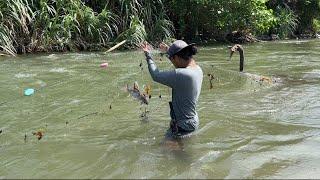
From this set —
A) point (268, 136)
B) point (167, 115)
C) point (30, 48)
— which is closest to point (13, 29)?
point (30, 48)

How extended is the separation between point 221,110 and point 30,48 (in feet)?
29.8

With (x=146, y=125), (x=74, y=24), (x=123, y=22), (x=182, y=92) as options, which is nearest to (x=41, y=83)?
(x=146, y=125)

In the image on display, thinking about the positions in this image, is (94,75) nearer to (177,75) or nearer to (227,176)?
(177,75)

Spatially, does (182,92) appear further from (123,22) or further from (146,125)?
(123,22)

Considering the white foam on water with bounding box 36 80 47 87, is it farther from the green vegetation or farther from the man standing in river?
the man standing in river

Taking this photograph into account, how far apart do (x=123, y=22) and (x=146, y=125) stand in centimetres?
1119

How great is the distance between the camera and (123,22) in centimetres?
1853

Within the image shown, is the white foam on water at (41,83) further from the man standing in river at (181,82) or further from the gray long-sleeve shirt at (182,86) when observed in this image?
the gray long-sleeve shirt at (182,86)

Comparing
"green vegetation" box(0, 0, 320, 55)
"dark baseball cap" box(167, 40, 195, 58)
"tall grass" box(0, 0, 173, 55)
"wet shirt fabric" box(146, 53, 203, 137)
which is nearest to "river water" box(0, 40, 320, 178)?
"wet shirt fabric" box(146, 53, 203, 137)

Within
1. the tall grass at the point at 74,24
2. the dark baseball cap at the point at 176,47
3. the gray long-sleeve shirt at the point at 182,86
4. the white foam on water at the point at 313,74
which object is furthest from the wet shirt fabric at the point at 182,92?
the tall grass at the point at 74,24

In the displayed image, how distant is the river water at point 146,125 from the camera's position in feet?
18.9

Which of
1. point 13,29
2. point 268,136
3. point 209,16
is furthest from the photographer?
point 209,16

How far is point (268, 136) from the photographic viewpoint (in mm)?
7102

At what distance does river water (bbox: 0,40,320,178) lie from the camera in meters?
5.77
